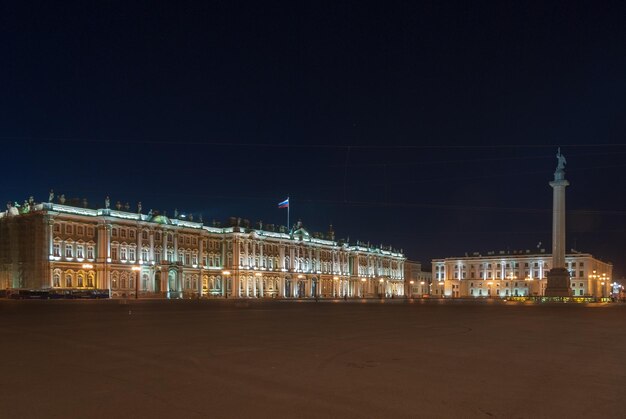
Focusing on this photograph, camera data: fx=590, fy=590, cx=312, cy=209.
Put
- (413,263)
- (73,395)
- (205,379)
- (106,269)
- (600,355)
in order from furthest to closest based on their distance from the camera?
(413,263) → (106,269) → (600,355) → (205,379) → (73,395)

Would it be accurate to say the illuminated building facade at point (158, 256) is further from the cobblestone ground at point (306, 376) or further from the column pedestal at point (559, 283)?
the cobblestone ground at point (306, 376)

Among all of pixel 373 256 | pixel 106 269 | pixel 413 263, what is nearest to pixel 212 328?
pixel 106 269

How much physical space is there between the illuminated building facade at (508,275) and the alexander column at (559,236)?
79.6 m

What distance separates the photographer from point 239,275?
108562 millimetres

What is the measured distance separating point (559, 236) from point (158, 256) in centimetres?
6002

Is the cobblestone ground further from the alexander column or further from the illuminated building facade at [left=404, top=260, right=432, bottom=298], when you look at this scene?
the illuminated building facade at [left=404, top=260, right=432, bottom=298]

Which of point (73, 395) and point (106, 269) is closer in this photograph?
point (73, 395)

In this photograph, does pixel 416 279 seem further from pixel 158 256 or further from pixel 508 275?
pixel 158 256

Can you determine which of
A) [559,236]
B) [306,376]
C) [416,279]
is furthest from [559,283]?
[416,279]

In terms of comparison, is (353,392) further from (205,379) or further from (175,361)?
Answer: (175,361)

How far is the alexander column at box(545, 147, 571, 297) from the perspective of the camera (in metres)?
61.8

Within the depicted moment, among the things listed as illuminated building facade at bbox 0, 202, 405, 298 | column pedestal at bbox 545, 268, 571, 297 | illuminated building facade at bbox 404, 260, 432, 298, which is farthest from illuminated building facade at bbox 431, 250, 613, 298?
column pedestal at bbox 545, 268, 571, 297

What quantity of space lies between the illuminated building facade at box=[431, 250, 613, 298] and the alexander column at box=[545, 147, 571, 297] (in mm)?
79620

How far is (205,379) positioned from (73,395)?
2.29 metres
